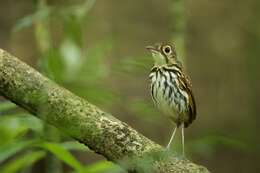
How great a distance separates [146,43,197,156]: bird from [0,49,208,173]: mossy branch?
85 centimetres

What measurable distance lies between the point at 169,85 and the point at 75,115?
1.15 m

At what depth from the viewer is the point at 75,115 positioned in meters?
3.18

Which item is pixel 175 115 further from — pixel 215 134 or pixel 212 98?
pixel 212 98

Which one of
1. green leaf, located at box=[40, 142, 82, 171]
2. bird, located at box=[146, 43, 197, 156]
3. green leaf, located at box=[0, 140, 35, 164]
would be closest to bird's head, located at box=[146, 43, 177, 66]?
bird, located at box=[146, 43, 197, 156]

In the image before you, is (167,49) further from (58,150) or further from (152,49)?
(58,150)

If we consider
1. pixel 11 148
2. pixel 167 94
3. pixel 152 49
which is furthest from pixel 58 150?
pixel 167 94

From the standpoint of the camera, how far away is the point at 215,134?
98.5 inches

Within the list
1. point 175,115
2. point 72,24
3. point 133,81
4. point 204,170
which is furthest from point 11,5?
point 204,170

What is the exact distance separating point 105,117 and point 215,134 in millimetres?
809

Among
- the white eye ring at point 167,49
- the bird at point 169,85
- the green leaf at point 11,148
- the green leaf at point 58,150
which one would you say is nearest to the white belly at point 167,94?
A: the bird at point 169,85

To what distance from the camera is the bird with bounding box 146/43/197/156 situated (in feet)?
13.4

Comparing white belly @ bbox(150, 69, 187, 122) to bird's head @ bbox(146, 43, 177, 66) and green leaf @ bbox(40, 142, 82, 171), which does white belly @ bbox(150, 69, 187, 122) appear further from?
green leaf @ bbox(40, 142, 82, 171)

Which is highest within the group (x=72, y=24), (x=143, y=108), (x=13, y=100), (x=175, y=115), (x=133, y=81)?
(x=133, y=81)

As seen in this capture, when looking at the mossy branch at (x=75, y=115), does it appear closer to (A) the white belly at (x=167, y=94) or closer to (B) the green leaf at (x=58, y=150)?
(B) the green leaf at (x=58, y=150)
